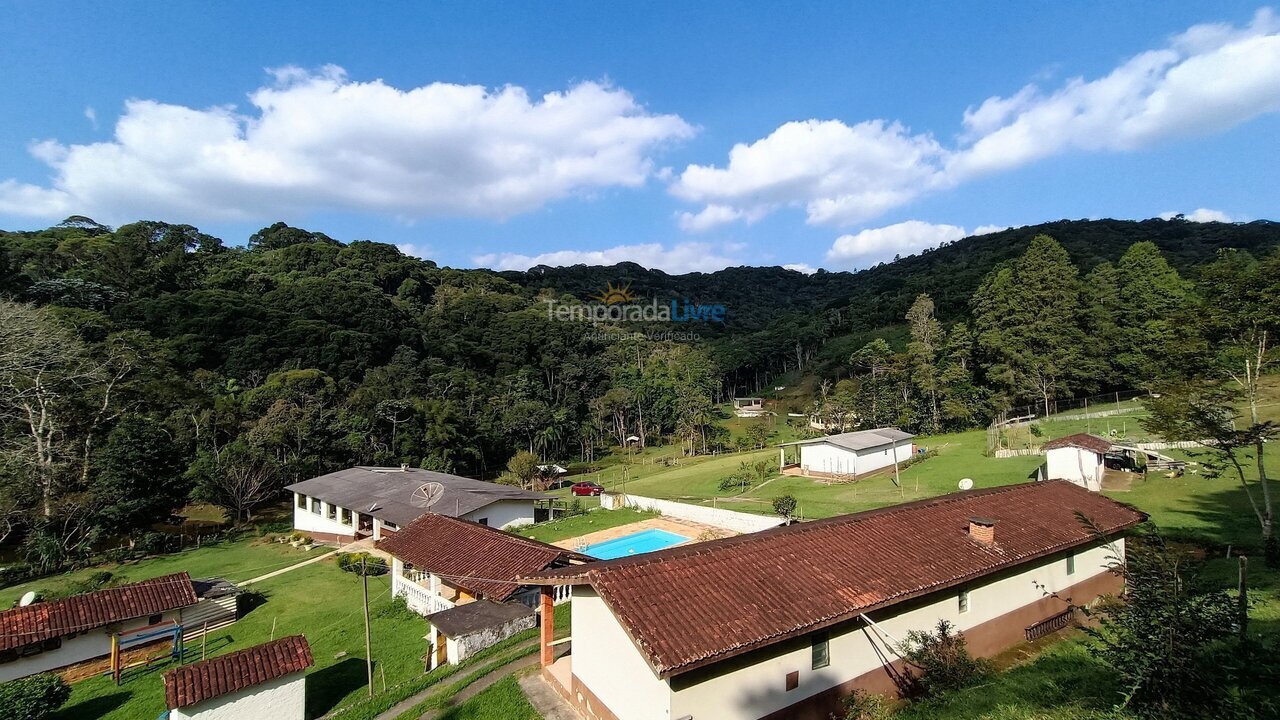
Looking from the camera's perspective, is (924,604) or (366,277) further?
(366,277)

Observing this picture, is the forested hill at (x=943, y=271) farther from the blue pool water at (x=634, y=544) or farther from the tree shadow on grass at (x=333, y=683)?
the tree shadow on grass at (x=333, y=683)

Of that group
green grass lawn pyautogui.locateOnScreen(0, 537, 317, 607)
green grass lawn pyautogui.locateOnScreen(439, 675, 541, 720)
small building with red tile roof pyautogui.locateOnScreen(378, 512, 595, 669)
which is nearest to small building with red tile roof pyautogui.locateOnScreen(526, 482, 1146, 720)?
green grass lawn pyautogui.locateOnScreen(439, 675, 541, 720)

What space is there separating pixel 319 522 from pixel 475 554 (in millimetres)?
21699

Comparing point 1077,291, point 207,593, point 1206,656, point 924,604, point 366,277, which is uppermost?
point 366,277

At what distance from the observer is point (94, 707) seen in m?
14.2

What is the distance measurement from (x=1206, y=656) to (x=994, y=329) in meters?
45.8

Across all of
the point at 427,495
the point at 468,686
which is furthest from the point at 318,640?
the point at 427,495

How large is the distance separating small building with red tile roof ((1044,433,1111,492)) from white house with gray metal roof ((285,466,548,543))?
24.8 m

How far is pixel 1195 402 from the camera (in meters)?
17.0

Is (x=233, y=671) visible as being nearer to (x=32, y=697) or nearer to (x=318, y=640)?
(x=32, y=697)

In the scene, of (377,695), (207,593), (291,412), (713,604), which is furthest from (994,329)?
(291,412)

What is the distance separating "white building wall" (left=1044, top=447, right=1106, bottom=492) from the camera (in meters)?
23.8

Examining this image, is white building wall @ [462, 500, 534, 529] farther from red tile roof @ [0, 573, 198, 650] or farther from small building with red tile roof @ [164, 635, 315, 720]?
small building with red tile roof @ [164, 635, 315, 720]

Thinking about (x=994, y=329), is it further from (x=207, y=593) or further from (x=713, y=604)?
(x=207, y=593)
